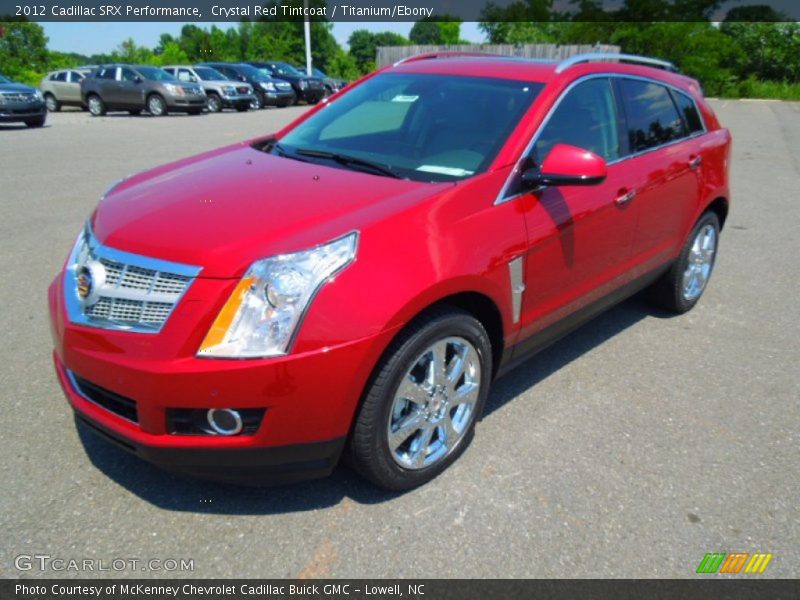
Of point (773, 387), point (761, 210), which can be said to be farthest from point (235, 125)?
point (773, 387)

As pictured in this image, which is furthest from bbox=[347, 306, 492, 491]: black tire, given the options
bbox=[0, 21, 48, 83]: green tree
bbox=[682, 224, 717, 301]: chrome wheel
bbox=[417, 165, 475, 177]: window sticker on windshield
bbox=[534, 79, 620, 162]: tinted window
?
bbox=[0, 21, 48, 83]: green tree

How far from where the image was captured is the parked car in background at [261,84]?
83.9 feet

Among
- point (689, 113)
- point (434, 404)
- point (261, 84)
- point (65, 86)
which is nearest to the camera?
point (434, 404)

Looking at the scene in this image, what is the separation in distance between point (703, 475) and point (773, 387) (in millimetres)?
1186

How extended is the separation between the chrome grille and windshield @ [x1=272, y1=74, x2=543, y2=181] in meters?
1.17

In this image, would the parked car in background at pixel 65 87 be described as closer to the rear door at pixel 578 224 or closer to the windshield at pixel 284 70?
the windshield at pixel 284 70

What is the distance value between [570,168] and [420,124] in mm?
930

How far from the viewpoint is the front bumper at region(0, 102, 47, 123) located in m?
16.3

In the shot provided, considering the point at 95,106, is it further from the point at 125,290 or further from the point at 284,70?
the point at 125,290

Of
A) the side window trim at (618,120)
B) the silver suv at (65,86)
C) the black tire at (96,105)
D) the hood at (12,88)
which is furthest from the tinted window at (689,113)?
the silver suv at (65,86)

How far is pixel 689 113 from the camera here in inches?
183

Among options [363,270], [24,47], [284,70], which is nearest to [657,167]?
[363,270]
